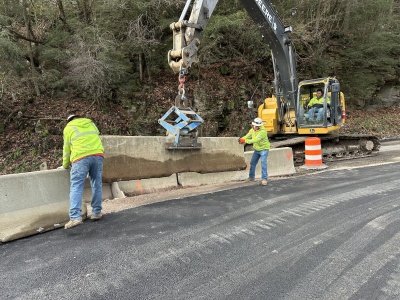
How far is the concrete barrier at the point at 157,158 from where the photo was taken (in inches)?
223

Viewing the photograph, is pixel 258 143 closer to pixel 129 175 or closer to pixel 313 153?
pixel 313 153

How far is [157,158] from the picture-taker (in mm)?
6277

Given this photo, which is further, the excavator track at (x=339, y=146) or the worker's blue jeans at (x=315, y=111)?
the excavator track at (x=339, y=146)

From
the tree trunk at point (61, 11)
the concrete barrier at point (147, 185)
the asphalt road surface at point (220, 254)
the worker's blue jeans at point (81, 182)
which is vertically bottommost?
the asphalt road surface at point (220, 254)

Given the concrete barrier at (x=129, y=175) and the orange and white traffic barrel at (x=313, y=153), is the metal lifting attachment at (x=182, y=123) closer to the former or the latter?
the concrete barrier at (x=129, y=175)

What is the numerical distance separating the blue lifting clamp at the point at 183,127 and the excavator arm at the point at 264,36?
2.53 ft

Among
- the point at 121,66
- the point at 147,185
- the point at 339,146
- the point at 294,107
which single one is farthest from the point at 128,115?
the point at 339,146

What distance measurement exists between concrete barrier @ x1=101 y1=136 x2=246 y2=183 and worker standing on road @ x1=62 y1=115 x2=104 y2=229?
32.0 inches

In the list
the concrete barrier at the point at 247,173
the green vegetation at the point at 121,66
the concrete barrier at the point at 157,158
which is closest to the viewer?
the concrete barrier at the point at 157,158

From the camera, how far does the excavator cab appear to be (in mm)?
10352

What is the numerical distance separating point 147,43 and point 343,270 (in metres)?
12.8

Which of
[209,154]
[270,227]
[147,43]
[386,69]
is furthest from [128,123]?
[386,69]

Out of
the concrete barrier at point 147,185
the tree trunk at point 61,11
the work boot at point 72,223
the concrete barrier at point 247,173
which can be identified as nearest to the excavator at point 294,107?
the concrete barrier at point 247,173

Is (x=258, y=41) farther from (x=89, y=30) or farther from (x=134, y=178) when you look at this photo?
(x=134, y=178)
